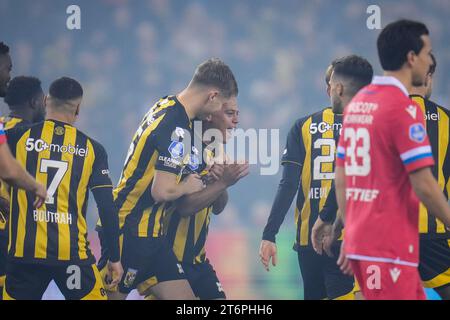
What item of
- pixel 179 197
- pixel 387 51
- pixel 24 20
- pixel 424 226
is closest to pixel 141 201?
pixel 179 197

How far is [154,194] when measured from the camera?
540 centimetres

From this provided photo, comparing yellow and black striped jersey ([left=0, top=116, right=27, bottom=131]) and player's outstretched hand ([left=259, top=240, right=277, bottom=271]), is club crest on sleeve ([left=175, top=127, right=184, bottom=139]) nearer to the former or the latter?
player's outstretched hand ([left=259, top=240, right=277, bottom=271])

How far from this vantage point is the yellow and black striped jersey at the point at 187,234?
5758mm

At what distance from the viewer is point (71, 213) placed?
5.22 meters

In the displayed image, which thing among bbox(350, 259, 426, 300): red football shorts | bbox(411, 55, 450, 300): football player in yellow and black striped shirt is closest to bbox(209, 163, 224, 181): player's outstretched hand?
bbox(411, 55, 450, 300): football player in yellow and black striped shirt

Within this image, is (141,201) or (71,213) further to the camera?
(141,201)

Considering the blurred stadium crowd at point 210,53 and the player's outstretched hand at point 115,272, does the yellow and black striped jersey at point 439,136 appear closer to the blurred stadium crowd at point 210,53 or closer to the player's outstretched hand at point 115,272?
the player's outstretched hand at point 115,272

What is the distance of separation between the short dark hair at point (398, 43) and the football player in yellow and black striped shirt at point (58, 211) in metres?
1.90

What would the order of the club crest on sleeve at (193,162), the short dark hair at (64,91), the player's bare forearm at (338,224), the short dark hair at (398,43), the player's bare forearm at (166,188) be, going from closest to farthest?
the short dark hair at (398,43) < the player's bare forearm at (338,224) < the short dark hair at (64,91) < the player's bare forearm at (166,188) < the club crest on sleeve at (193,162)

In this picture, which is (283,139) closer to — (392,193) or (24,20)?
(24,20)

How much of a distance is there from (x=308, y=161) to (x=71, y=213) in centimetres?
151

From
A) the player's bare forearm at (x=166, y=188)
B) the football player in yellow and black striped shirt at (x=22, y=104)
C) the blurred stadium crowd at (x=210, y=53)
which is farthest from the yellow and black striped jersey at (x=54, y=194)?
the blurred stadium crowd at (x=210, y=53)

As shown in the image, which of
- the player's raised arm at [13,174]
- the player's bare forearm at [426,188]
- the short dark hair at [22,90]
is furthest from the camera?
the short dark hair at [22,90]

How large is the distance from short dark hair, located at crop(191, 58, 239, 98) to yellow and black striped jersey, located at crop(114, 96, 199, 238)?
288 millimetres
